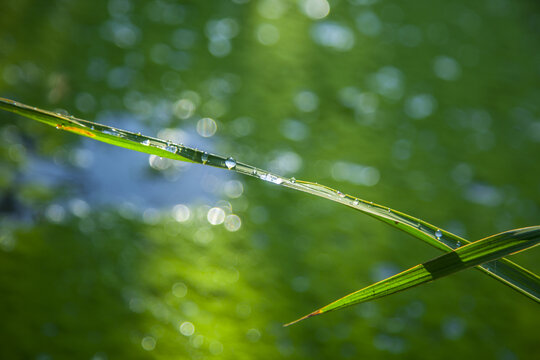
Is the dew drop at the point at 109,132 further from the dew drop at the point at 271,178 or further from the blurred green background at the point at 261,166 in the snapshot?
the blurred green background at the point at 261,166

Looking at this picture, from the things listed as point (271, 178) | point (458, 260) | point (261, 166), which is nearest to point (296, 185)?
point (271, 178)

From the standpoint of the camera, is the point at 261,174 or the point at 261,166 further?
the point at 261,166

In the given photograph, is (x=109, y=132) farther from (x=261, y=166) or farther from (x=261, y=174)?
(x=261, y=166)

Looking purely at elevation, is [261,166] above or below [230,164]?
above

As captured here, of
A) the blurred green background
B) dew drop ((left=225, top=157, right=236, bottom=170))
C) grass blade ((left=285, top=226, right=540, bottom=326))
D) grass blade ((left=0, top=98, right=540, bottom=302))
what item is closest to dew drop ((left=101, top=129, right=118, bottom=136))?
grass blade ((left=0, top=98, right=540, bottom=302))

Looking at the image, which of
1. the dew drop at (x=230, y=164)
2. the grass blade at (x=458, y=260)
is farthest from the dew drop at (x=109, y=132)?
the grass blade at (x=458, y=260)
